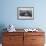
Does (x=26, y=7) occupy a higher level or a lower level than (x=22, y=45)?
higher

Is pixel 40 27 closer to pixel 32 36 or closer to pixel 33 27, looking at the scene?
pixel 33 27

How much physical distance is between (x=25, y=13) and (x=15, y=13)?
34cm

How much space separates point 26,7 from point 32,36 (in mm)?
1064

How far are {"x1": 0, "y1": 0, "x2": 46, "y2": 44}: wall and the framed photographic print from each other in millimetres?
103

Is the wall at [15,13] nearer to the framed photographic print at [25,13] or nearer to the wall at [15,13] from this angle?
the wall at [15,13]

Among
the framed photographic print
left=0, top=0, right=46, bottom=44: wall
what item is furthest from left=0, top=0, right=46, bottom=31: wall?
the framed photographic print

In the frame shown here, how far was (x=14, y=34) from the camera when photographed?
12.7ft

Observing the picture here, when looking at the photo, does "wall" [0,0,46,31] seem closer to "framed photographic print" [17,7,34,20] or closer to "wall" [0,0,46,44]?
"wall" [0,0,46,44]

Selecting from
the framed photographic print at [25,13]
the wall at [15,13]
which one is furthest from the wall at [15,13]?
the framed photographic print at [25,13]

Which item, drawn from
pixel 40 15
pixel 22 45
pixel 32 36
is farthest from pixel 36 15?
pixel 22 45

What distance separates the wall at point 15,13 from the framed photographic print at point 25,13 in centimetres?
10

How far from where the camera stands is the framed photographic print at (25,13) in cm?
434

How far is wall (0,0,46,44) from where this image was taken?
4344 millimetres

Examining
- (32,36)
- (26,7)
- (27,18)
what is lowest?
(32,36)
